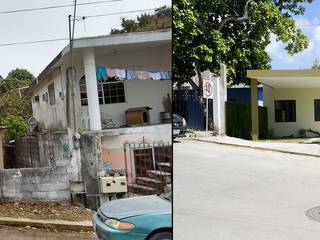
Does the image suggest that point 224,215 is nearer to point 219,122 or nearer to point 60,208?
point 219,122

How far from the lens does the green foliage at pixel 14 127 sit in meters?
0.62

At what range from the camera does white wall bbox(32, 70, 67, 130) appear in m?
0.60

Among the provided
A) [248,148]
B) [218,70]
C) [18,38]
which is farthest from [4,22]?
[248,148]

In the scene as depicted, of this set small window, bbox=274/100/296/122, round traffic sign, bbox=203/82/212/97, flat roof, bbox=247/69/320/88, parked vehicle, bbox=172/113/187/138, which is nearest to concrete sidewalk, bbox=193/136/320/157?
flat roof, bbox=247/69/320/88

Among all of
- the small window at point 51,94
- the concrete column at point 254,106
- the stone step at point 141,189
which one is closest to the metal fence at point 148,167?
the stone step at point 141,189

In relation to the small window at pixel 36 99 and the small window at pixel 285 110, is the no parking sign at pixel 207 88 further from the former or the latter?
the small window at pixel 285 110

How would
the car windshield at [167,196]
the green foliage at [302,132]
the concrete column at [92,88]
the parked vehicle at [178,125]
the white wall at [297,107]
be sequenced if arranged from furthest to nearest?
the white wall at [297,107] < the green foliage at [302,132] < the parked vehicle at [178,125] < the car windshield at [167,196] < the concrete column at [92,88]

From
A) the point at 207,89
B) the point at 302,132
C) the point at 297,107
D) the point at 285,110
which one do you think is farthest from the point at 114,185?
the point at 297,107

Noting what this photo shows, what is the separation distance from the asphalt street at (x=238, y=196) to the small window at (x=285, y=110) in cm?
194

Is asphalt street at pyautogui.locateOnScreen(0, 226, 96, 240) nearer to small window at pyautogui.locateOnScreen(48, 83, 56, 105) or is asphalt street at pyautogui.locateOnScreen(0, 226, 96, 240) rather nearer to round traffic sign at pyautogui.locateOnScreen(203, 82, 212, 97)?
small window at pyautogui.locateOnScreen(48, 83, 56, 105)

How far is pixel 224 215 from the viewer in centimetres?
168

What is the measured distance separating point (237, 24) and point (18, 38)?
136 cm

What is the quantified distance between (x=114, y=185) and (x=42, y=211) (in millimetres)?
100

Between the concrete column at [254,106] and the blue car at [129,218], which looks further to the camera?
the concrete column at [254,106]
